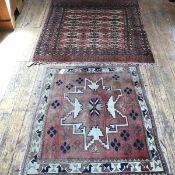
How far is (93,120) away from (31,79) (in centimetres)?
68

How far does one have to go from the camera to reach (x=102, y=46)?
265 centimetres

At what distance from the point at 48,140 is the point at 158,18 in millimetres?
1956

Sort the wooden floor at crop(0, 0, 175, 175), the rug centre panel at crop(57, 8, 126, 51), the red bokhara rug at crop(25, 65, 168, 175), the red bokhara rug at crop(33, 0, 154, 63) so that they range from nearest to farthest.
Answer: the red bokhara rug at crop(25, 65, 168, 175) < the wooden floor at crop(0, 0, 175, 175) < the red bokhara rug at crop(33, 0, 154, 63) < the rug centre panel at crop(57, 8, 126, 51)

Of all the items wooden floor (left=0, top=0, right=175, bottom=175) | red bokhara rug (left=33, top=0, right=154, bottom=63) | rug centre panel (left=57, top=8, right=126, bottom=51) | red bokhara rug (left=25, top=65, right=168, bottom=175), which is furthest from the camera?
rug centre panel (left=57, top=8, right=126, bottom=51)

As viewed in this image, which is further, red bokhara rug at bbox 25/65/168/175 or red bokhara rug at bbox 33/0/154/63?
red bokhara rug at bbox 33/0/154/63

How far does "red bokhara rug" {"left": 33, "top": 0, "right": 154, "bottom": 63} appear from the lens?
252cm

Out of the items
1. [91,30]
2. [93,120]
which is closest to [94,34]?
[91,30]

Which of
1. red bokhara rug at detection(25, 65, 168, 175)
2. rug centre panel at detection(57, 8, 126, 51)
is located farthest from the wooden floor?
rug centre panel at detection(57, 8, 126, 51)

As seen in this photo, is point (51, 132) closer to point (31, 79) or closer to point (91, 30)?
point (31, 79)

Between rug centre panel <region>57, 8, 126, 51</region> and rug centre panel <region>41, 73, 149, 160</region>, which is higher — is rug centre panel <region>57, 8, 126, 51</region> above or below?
below

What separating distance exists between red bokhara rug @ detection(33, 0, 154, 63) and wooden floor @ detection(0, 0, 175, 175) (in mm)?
100

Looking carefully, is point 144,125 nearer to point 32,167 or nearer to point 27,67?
point 32,167

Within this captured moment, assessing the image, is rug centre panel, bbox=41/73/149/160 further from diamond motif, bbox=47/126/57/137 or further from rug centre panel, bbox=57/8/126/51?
rug centre panel, bbox=57/8/126/51

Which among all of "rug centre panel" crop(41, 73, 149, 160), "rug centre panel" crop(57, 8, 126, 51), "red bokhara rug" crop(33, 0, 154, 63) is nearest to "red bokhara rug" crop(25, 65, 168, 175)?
"rug centre panel" crop(41, 73, 149, 160)
